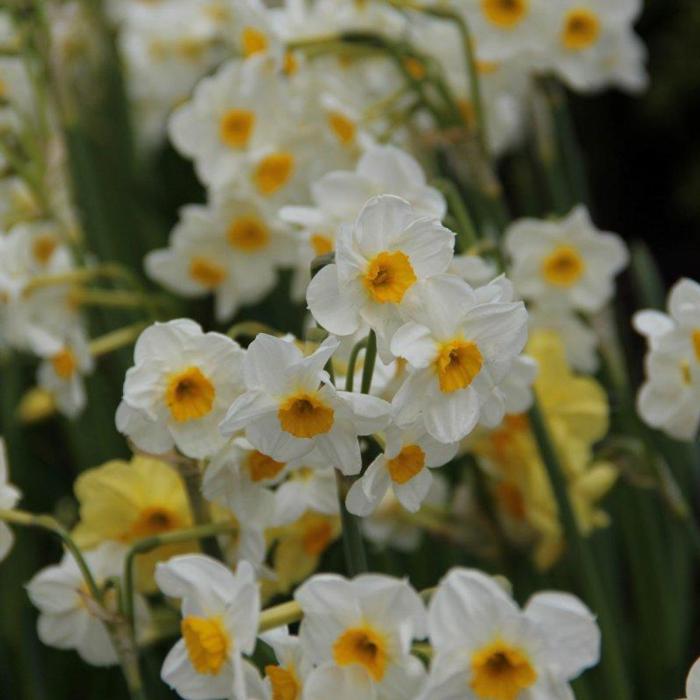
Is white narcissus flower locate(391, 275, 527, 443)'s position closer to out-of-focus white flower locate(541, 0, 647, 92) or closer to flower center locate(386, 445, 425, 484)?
flower center locate(386, 445, 425, 484)

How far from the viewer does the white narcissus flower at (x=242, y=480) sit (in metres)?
0.99

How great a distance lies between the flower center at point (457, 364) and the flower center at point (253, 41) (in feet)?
2.53

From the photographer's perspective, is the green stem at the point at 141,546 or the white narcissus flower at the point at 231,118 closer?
the green stem at the point at 141,546

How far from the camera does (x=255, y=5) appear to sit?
5.07 ft

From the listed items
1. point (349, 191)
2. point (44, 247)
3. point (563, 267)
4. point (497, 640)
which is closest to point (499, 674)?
point (497, 640)

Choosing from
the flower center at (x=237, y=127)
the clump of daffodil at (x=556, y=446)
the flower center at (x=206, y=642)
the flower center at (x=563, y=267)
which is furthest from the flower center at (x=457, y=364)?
the flower center at (x=237, y=127)

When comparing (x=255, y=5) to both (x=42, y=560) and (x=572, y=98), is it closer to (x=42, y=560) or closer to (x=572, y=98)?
(x=42, y=560)

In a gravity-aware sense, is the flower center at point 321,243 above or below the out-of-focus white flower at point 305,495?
above

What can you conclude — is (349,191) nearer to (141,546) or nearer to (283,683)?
(141,546)

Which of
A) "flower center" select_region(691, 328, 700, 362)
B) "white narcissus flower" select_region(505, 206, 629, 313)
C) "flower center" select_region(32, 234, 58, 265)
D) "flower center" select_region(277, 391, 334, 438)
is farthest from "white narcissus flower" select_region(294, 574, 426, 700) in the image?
"flower center" select_region(32, 234, 58, 265)

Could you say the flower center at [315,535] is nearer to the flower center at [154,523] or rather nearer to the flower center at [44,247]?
the flower center at [154,523]

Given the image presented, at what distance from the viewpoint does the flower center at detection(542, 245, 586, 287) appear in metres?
1.51

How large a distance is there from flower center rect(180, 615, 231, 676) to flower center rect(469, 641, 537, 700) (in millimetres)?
189

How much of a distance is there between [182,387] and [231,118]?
0.64 m
